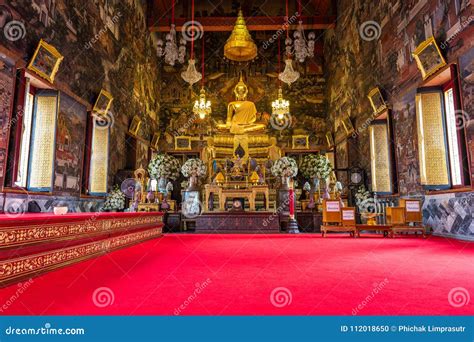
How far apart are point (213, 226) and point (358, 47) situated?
23.9 ft

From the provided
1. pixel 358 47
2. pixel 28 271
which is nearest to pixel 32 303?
pixel 28 271

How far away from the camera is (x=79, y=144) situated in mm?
7301

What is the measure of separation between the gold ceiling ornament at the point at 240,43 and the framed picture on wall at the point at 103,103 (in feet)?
15.2

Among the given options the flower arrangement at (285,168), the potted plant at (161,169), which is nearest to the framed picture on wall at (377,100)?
the flower arrangement at (285,168)

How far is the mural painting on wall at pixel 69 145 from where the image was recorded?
6.45 m

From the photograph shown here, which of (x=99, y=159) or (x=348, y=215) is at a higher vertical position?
(x=99, y=159)

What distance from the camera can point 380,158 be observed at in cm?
860
